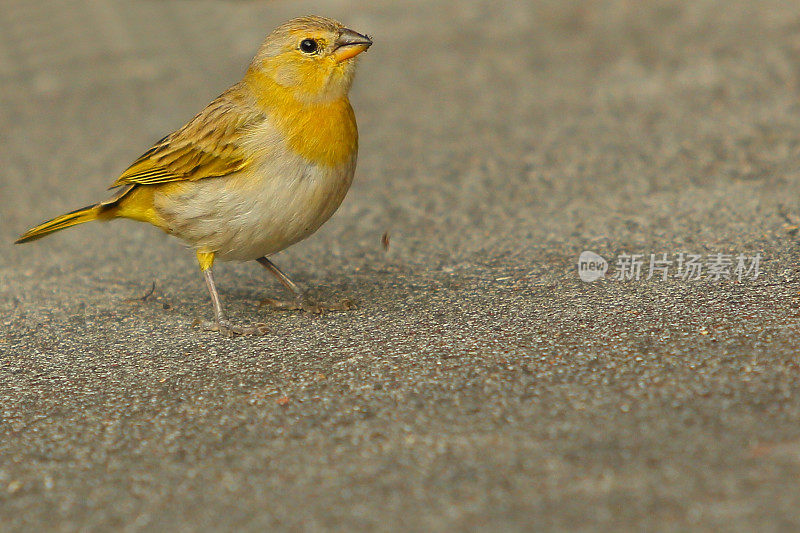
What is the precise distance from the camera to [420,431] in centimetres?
267

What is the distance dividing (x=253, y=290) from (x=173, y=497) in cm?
211

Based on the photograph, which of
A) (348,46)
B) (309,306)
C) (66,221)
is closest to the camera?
(348,46)

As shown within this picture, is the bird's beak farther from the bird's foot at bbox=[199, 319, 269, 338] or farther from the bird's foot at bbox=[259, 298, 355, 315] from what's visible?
the bird's foot at bbox=[199, 319, 269, 338]

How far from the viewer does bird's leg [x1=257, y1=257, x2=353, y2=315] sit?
3.95 metres

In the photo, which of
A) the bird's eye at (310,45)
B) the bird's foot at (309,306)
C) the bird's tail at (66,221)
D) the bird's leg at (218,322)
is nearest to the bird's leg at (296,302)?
the bird's foot at (309,306)

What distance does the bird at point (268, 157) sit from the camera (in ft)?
12.1

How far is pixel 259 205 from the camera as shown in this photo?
3.69 metres

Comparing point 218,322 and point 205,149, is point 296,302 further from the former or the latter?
point 205,149

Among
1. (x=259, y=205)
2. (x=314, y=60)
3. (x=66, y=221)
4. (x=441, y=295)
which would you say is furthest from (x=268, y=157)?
(x=66, y=221)

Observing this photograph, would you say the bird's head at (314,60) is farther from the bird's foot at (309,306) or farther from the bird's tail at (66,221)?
the bird's tail at (66,221)

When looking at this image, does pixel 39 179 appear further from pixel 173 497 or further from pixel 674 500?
pixel 674 500

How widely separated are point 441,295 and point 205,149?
1.20 metres

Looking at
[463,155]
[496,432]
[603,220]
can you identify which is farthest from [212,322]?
[463,155]

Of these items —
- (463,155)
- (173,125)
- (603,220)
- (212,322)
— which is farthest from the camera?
(173,125)
